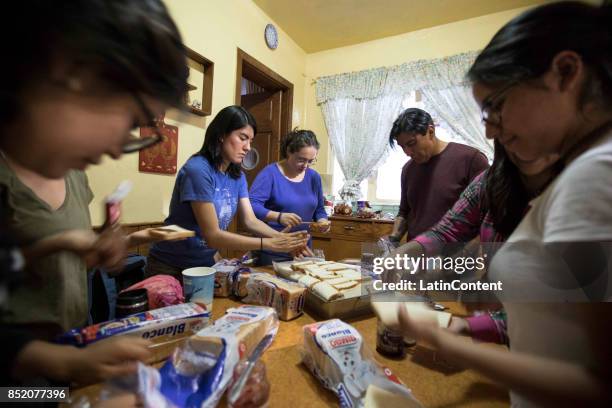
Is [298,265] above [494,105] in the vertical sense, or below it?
below

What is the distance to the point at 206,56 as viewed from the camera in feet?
7.39

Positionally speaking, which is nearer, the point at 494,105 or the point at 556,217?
the point at 556,217

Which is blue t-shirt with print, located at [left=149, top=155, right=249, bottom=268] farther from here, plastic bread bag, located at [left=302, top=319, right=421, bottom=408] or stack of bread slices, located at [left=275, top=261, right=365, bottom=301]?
plastic bread bag, located at [left=302, top=319, right=421, bottom=408]

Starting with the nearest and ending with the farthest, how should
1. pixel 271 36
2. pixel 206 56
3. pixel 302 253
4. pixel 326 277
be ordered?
pixel 326 277 → pixel 302 253 → pixel 206 56 → pixel 271 36

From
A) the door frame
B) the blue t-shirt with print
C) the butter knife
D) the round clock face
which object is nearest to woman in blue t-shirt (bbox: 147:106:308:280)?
the blue t-shirt with print

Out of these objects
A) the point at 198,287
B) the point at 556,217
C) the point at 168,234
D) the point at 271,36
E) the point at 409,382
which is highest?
the point at 271,36

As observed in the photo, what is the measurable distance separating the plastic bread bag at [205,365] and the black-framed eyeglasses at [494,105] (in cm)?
60

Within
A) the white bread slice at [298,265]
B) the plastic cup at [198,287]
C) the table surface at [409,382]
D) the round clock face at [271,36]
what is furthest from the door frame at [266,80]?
the table surface at [409,382]

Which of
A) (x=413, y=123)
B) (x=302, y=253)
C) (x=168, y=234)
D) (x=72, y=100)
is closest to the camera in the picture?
(x=72, y=100)

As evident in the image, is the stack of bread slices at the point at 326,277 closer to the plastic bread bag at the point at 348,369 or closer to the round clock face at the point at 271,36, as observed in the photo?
the plastic bread bag at the point at 348,369

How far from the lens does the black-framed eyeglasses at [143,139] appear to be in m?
0.29

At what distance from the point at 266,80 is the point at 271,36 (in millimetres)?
434

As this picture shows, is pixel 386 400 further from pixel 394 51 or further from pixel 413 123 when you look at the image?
pixel 394 51

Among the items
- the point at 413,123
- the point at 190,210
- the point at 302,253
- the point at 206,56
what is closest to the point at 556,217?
the point at 302,253
